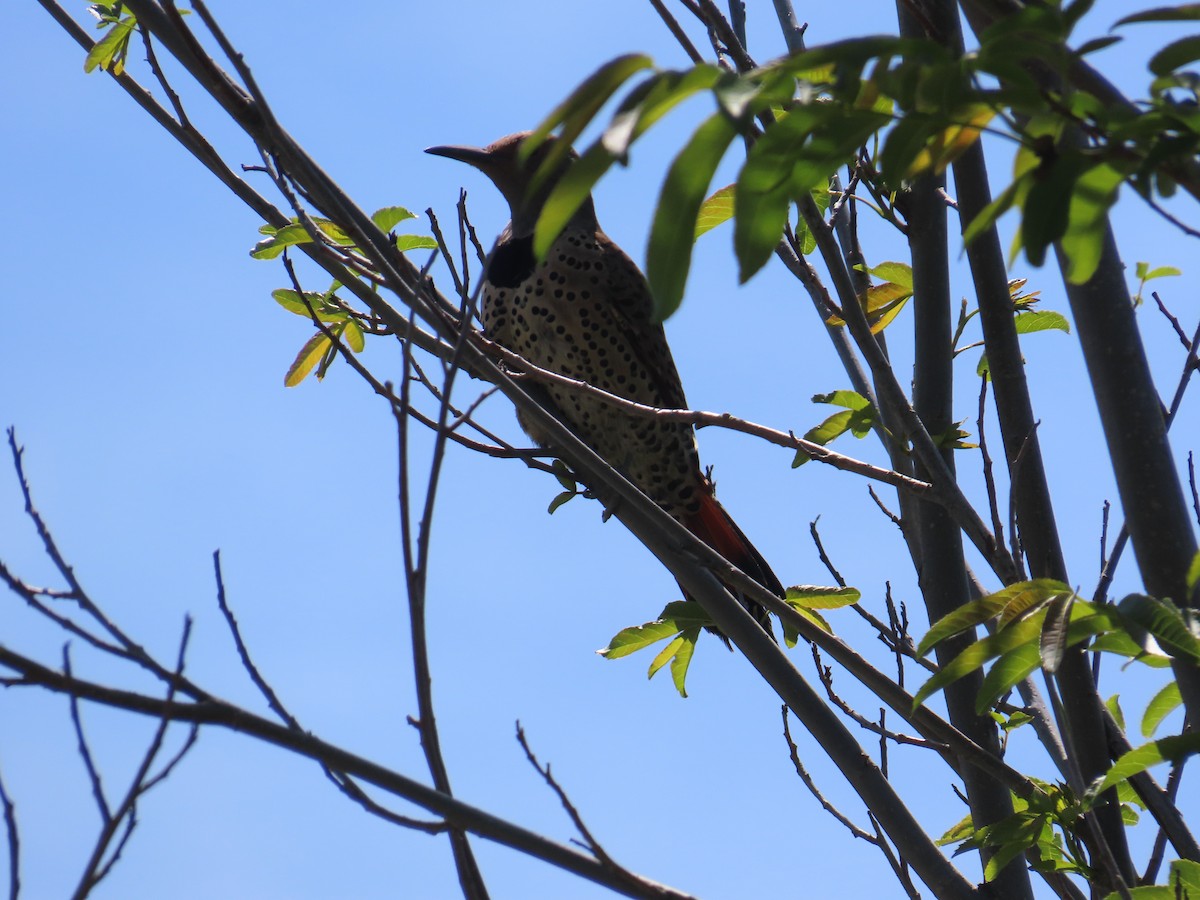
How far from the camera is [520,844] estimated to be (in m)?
1.32

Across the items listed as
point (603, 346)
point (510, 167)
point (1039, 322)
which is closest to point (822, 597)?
point (1039, 322)

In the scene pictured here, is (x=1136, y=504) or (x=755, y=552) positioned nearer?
(x=1136, y=504)

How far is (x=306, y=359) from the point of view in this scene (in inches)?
122

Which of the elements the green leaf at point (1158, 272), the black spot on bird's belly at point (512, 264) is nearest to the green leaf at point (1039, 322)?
the green leaf at point (1158, 272)

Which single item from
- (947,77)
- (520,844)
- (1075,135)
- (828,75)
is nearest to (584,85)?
(947,77)

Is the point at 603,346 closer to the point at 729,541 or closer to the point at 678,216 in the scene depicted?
the point at 729,541

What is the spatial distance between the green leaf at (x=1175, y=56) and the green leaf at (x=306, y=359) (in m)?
2.24

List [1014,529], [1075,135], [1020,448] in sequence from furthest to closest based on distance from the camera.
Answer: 1. [1020,448]
2. [1014,529]
3. [1075,135]

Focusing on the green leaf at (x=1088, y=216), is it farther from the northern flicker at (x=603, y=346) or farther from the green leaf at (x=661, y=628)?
the northern flicker at (x=603, y=346)

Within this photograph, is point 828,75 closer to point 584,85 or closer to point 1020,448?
point 584,85

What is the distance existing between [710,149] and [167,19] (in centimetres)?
144

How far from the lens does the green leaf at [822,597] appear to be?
8.83ft

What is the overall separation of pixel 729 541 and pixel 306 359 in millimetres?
1857

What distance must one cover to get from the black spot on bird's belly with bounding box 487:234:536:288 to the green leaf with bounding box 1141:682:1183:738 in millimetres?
3006
